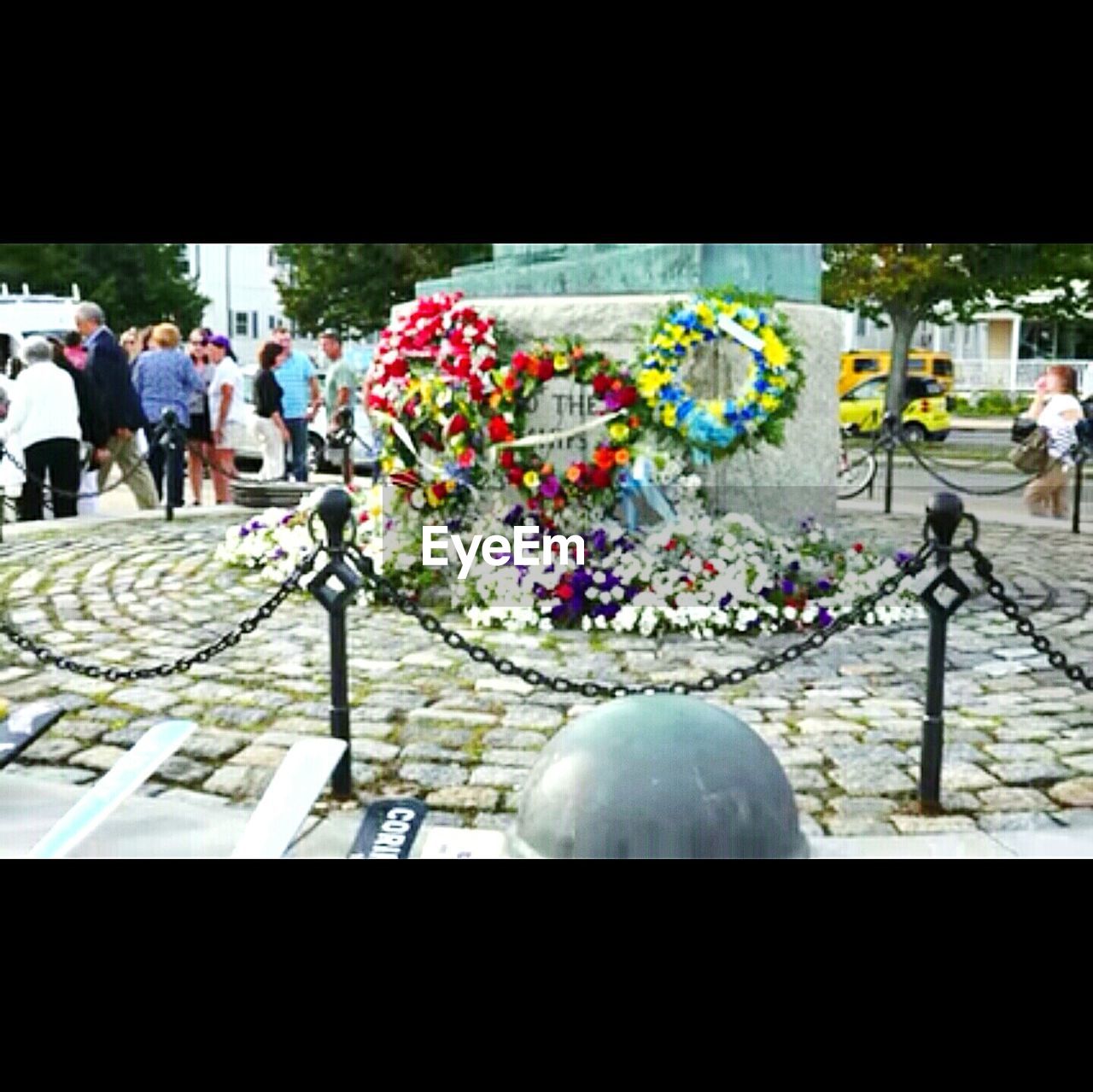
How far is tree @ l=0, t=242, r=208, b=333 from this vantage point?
1566 inches

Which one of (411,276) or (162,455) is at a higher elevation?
(411,276)

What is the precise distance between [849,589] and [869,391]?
24.0 meters

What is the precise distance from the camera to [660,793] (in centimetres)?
364

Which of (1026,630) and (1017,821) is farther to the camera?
(1026,630)

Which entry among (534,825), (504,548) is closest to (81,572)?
(504,548)

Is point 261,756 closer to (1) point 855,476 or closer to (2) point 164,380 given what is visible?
(2) point 164,380

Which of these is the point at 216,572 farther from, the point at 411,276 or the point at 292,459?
the point at 411,276

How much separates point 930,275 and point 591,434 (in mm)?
24243

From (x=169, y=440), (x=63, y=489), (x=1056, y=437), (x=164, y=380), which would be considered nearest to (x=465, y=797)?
(x=169, y=440)

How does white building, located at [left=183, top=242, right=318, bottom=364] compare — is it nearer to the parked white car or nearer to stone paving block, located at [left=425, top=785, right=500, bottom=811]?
the parked white car

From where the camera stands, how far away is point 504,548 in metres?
7.54

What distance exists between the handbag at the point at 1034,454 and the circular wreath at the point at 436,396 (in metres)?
6.75

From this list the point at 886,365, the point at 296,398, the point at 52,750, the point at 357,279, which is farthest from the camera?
the point at 357,279

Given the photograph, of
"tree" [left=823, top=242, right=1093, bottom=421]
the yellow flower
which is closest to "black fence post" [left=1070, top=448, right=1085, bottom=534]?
the yellow flower
